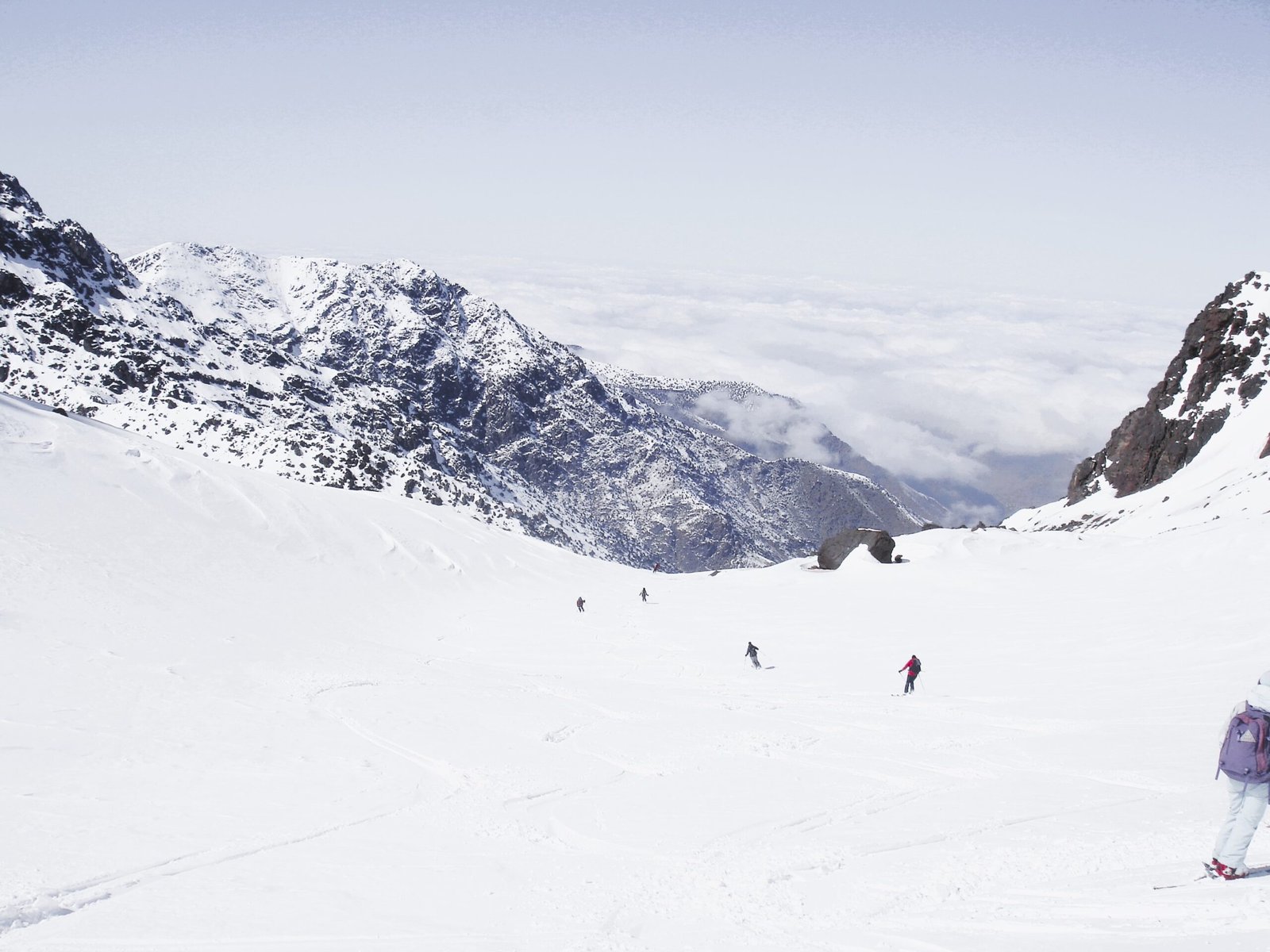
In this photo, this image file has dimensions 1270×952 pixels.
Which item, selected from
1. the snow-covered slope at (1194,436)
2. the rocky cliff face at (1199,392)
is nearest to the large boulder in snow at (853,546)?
the snow-covered slope at (1194,436)

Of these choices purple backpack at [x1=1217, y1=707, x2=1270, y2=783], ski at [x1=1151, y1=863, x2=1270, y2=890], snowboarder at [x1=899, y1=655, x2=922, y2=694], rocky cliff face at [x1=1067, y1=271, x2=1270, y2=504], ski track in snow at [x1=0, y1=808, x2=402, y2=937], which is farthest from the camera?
rocky cliff face at [x1=1067, y1=271, x2=1270, y2=504]

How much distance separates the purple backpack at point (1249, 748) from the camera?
9914 mm

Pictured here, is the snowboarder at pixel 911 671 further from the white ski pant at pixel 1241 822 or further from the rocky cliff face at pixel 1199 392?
the rocky cliff face at pixel 1199 392

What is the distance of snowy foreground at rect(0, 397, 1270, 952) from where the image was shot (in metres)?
10.0

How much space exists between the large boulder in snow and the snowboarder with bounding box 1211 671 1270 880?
50.3 metres

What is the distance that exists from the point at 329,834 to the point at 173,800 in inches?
133

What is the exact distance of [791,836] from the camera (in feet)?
43.1

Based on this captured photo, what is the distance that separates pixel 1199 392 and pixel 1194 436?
26.2 ft

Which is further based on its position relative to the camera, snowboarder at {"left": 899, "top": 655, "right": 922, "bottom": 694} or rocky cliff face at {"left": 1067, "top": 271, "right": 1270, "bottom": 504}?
rocky cliff face at {"left": 1067, "top": 271, "right": 1270, "bottom": 504}

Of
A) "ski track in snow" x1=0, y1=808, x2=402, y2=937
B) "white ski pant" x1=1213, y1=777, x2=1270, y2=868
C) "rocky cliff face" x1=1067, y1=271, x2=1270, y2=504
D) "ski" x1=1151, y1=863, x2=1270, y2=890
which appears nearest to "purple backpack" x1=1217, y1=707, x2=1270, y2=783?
"white ski pant" x1=1213, y1=777, x2=1270, y2=868

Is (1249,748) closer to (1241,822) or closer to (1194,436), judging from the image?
(1241,822)

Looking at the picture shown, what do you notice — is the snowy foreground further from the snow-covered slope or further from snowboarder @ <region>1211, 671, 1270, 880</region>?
the snow-covered slope

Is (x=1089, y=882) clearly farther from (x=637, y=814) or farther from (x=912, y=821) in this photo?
(x=637, y=814)

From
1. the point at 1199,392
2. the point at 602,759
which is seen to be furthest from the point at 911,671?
the point at 1199,392
